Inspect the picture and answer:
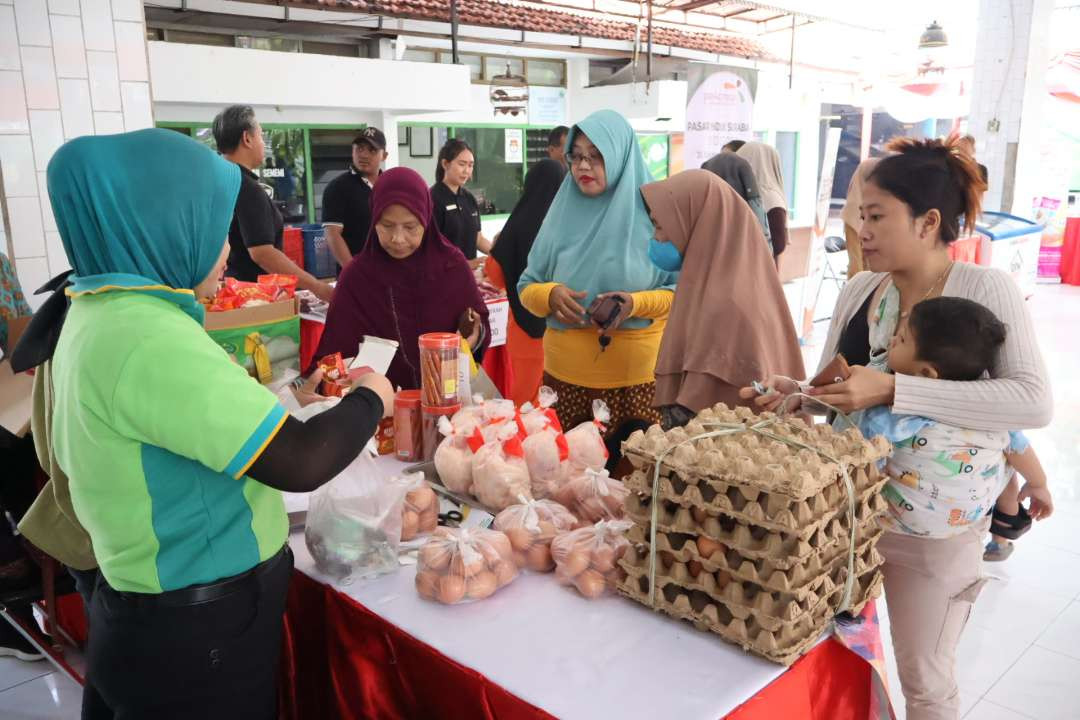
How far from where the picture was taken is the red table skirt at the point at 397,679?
123cm

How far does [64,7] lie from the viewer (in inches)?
129

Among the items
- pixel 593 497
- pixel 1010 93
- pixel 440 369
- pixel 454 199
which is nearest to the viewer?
pixel 593 497

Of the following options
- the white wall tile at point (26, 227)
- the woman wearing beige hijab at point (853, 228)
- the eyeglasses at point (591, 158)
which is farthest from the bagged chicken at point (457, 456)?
the woman wearing beige hijab at point (853, 228)

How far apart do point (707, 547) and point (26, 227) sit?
3363mm

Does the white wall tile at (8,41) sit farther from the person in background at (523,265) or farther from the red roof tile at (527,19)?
the red roof tile at (527,19)

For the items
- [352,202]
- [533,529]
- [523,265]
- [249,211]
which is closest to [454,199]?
[352,202]

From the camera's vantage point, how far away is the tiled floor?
2.42 meters

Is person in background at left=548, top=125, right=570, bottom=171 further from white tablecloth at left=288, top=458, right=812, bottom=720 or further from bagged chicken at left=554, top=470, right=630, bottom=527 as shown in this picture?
white tablecloth at left=288, top=458, right=812, bottom=720

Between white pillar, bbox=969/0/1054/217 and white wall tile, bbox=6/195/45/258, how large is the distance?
809 centimetres

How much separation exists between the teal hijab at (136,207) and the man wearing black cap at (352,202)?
3554 mm

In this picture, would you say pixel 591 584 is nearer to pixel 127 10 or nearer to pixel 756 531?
pixel 756 531

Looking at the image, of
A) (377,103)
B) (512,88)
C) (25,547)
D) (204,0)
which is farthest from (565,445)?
(512,88)

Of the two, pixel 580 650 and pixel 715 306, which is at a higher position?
pixel 715 306

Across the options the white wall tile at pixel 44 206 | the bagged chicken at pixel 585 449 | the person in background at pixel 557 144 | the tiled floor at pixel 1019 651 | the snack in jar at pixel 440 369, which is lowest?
the tiled floor at pixel 1019 651
